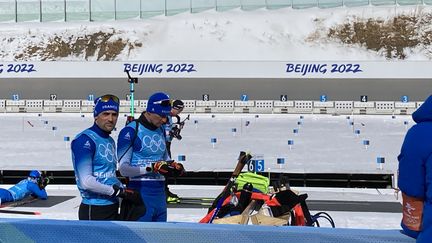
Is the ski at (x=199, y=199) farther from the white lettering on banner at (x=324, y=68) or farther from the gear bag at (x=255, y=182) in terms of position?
the white lettering on banner at (x=324, y=68)

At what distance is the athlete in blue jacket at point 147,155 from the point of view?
4.43 m

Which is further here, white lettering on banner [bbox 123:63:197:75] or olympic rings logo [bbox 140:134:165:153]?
white lettering on banner [bbox 123:63:197:75]

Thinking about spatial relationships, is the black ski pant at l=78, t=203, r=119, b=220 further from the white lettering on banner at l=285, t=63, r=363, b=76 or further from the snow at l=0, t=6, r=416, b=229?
the white lettering on banner at l=285, t=63, r=363, b=76

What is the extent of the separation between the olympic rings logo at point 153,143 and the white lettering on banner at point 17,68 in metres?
34.2

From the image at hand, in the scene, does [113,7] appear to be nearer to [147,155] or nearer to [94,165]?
[147,155]

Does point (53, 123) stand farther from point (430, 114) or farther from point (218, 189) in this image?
point (430, 114)

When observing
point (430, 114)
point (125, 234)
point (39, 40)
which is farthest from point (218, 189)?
point (39, 40)

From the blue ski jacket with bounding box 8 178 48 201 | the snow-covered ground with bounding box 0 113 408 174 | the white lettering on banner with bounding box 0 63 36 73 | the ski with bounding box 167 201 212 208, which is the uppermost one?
the white lettering on banner with bounding box 0 63 36 73

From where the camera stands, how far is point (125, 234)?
10.9 ft

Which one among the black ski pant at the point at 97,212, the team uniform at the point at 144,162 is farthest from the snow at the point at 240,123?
the black ski pant at the point at 97,212

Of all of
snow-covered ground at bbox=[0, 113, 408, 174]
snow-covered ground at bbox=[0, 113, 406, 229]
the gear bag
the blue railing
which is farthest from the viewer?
the blue railing

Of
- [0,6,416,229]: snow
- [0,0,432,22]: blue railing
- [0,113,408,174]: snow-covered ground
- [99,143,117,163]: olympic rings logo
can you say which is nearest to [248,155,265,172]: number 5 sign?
[0,6,416,229]: snow

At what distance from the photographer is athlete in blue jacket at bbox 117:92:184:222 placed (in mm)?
4434

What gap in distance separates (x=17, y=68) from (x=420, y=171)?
3661 centimetres
